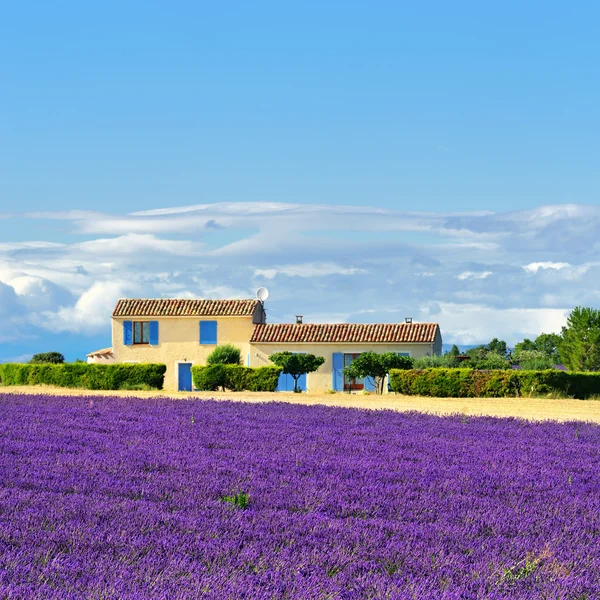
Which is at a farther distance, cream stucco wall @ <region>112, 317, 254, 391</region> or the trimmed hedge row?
cream stucco wall @ <region>112, 317, 254, 391</region>

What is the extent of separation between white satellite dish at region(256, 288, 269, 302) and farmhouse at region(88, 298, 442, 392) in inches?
14.6

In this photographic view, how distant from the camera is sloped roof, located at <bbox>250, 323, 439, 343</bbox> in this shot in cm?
4653

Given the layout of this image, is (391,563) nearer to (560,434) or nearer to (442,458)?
(442,458)

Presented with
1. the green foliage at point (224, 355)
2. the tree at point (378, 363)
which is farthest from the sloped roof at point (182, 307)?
the tree at point (378, 363)

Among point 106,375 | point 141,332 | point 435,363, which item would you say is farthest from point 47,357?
point 435,363

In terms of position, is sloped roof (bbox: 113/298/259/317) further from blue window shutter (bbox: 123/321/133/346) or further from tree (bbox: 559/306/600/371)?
tree (bbox: 559/306/600/371)

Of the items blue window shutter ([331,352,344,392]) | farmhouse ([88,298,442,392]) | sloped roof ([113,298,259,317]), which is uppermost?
sloped roof ([113,298,259,317])

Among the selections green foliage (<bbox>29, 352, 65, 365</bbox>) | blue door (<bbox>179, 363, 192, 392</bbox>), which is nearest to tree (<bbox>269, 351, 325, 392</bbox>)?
blue door (<bbox>179, 363, 192, 392</bbox>)

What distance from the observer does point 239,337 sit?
48.9 meters

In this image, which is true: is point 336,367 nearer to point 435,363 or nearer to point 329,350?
point 329,350

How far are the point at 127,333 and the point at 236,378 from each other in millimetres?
16479

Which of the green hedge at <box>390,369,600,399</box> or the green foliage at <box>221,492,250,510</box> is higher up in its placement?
the green hedge at <box>390,369,600,399</box>

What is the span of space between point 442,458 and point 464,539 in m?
4.21

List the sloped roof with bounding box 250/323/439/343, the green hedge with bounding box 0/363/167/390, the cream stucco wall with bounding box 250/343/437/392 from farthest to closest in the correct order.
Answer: the sloped roof with bounding box 250/323/439/343
the cream stucco wall with bounding box 250/343/437/392
the green hedge with bounding box 0/363/167/390
